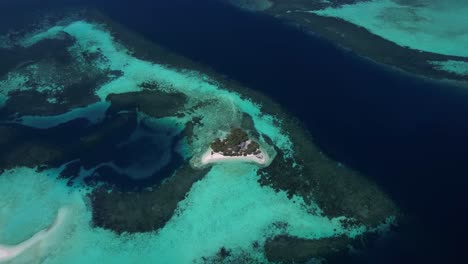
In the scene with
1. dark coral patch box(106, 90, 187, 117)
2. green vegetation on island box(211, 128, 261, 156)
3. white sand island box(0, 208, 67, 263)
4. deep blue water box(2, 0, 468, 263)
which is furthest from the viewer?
dark coral patch box(106, 90, 187, 117)

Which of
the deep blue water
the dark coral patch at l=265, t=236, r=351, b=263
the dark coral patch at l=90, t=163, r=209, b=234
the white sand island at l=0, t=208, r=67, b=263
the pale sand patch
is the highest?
the deep blue water

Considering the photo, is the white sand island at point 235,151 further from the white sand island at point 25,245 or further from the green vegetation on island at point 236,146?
the white sand island at point 25,245

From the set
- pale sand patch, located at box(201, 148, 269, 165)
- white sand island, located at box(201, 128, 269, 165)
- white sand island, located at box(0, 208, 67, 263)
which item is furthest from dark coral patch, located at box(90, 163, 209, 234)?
white sand island, located at box(0, 208, 67, 263)

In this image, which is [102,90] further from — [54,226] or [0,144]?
[54,226]

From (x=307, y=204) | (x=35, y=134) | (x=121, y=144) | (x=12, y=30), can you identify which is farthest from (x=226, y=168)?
(x=12, y=30)

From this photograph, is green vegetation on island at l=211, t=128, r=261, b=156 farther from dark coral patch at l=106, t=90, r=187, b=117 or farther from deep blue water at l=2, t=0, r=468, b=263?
dark coral patch at l=106, t=90, r=187, b=117

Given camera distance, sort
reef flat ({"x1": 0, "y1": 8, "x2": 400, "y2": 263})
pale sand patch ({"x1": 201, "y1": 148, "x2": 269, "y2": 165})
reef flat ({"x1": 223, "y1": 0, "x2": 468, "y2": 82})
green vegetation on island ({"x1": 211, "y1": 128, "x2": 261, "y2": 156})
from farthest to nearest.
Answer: reef flat ({"x1": 223, "y1": 0, "x2": 468, "y2": 82}) → green vegetation on island ({"x1": 211, "y1": 128, "x2": 261, "y2": 156}) → pale sand patch ({"x1": 201, "y1": 148, "x2": 269, "y2": 165}) → reef flat ({"x1": 0, "y1": 8, "x2": 400, "y2": 263})
